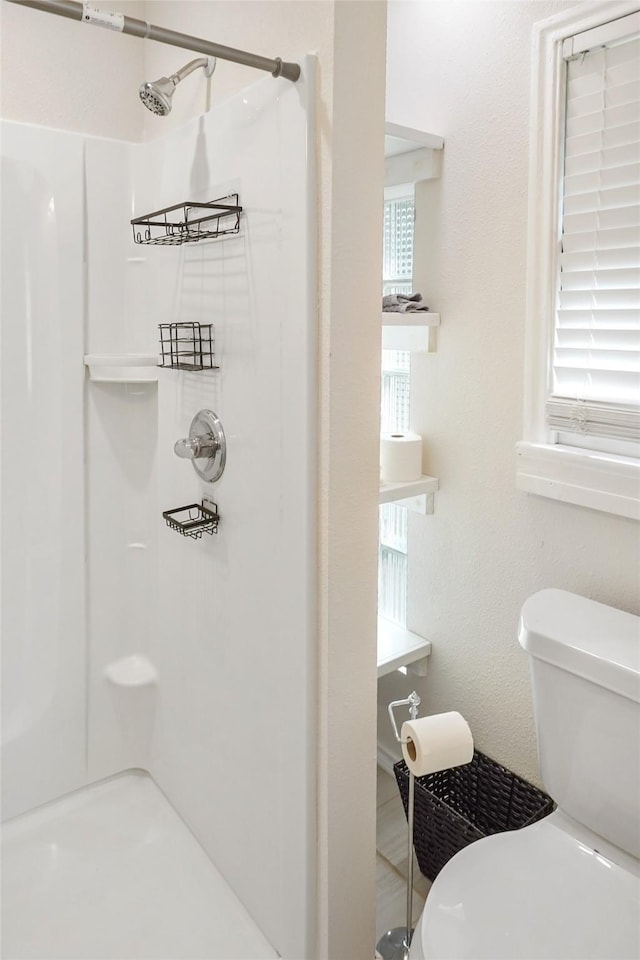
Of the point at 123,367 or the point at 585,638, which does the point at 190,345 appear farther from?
the point at 585,638

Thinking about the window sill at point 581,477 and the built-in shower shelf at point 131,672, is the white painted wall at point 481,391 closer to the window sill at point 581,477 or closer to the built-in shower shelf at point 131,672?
the window sill at point 581,477

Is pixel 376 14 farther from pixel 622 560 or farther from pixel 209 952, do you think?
pixel 209 952

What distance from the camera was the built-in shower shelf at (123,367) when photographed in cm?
162

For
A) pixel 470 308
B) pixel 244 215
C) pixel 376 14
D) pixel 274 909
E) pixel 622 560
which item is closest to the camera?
pixel 376 14

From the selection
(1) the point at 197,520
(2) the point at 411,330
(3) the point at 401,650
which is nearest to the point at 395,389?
(2) the point at 411,330

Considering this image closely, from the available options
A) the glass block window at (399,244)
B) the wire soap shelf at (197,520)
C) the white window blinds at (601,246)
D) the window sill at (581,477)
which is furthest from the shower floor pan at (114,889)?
the glass block window at (399,244)

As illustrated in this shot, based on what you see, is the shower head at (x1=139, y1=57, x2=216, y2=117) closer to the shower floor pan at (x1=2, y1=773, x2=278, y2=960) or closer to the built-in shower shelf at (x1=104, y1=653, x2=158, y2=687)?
the built-in shower shelf at (x1=104, y1=653, x2=158, y2=687)

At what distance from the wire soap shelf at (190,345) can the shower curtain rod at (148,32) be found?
470 mm

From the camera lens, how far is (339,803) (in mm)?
1253

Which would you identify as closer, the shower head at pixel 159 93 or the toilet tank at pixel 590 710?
the shower head at pixel 159 93

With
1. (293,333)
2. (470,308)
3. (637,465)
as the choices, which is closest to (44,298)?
(293,333)

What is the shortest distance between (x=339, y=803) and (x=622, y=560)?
786 millimetres

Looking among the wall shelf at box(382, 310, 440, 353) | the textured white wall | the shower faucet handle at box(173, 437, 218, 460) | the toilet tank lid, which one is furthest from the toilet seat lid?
the textured white wall

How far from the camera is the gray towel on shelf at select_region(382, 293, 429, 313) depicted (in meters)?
1.79
